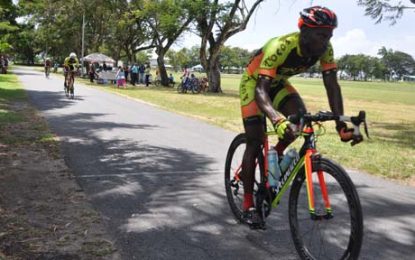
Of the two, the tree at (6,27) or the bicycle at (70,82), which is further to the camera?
the bicycle at (70,82)

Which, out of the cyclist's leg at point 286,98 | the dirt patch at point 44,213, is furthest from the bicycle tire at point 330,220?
the dirt patch at point 44,213

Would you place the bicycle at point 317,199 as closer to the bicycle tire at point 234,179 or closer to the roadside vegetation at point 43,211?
the bicycle tire at point 234,179

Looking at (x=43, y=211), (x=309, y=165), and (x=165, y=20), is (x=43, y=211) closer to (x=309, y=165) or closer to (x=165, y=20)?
(x=309, y=165)

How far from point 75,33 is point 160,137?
5393 centimetres

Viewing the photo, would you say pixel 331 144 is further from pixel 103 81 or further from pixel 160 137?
pixel 103 81

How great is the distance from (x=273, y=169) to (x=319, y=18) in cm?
134

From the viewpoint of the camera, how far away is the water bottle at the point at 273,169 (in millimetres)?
4383

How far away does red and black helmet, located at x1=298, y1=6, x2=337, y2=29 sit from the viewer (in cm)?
377

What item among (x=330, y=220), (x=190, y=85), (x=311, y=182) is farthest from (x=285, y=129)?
(x=190, y=85)

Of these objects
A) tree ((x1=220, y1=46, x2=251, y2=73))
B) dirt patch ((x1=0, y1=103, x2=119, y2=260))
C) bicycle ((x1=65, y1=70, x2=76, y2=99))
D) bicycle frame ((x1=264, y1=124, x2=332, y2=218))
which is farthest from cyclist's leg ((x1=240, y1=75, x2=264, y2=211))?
tree ((x1=220, y1=46, x2=251, y2=73))

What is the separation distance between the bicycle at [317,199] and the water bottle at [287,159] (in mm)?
34

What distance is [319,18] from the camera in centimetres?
377

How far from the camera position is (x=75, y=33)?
2434 inches

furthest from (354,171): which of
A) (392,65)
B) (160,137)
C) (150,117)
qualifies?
(392,65)
